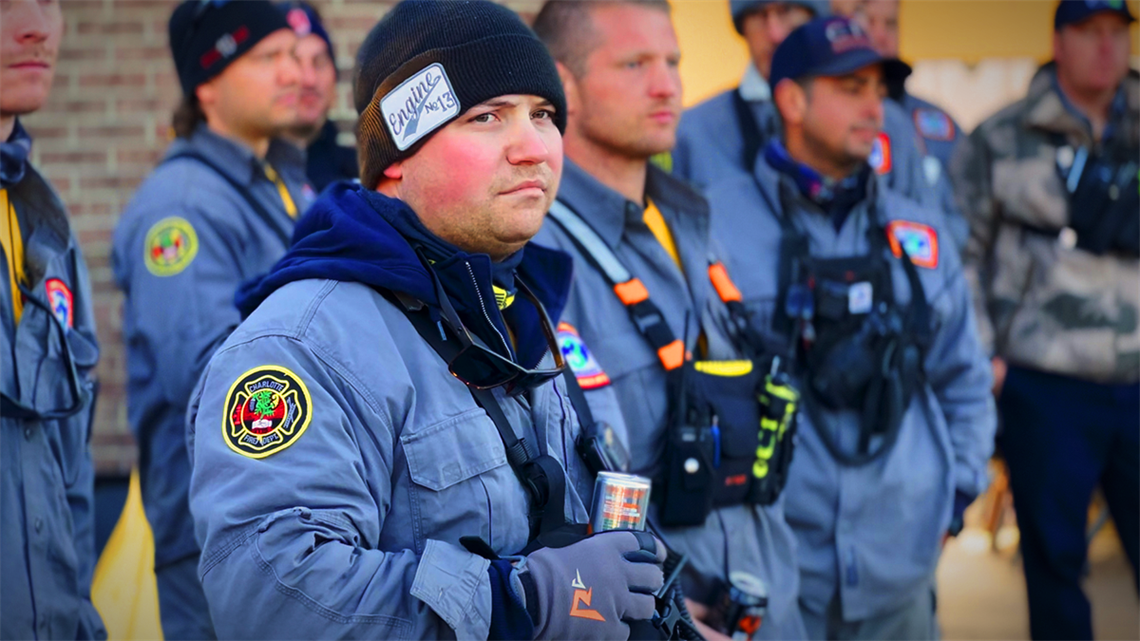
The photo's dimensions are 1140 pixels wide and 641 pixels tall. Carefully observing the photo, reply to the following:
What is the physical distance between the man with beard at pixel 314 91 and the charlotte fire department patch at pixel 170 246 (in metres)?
0.66

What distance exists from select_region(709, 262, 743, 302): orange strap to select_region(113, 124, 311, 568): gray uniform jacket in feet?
4.20

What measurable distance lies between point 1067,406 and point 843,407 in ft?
5.17

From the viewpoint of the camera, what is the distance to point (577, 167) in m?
3.12

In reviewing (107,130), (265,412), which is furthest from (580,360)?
(107,130)

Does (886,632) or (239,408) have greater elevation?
(239,408)

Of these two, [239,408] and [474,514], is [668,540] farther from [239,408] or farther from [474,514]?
[239,408]

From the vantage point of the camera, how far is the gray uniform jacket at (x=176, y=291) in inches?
126

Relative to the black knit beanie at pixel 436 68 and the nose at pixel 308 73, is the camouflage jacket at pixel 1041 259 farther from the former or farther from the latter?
the black knit beanie at pixel 436 68

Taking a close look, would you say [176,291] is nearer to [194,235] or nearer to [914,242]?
[194,235]

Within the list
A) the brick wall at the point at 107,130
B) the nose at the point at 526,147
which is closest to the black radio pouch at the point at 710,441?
the nose at the point at 526,147

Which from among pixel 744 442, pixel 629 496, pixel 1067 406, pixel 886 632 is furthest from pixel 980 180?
pixel 629 496

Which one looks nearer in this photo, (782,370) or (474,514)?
(474,514)

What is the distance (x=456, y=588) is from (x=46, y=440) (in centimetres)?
135

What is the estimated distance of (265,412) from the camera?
1.80m
